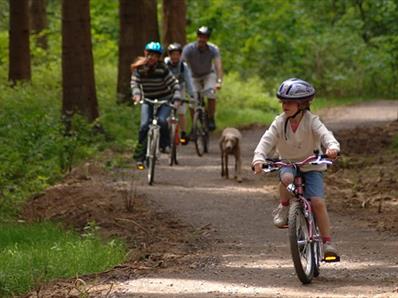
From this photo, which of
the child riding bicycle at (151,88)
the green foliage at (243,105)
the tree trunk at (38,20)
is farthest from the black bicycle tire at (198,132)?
the tree trunk at (38,20)

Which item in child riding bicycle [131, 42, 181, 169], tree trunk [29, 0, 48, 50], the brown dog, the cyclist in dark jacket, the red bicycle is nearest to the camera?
the red bicycle

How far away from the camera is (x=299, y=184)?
917 centimetres

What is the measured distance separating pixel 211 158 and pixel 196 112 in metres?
0.92

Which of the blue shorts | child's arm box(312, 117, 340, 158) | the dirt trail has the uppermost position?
child's arm box(312, 117, 340, 158)

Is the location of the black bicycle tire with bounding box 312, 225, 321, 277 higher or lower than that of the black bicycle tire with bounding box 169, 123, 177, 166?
lower

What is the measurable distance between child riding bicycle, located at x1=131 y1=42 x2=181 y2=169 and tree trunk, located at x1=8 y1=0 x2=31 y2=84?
1057 cm

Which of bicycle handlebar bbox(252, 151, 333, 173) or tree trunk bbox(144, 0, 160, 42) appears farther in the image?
tree trunk bbox(144, 0, 160, 42)

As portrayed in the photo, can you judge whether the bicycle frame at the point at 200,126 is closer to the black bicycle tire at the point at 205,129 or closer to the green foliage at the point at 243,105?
the black bicycle tire at the point at 205,129

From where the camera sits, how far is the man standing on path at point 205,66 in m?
20.6

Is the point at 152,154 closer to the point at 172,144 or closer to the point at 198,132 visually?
the point at 172,144

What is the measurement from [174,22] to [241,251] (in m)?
19.4

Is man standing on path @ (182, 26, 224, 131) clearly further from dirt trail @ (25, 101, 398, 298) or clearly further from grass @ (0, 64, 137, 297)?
dirt trail @ (25, 101, 398, 298)

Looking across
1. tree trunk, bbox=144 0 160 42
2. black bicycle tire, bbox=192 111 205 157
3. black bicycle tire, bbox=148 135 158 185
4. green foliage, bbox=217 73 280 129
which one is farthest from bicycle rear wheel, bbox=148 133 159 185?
green foliage, bbox=217 73 280 129

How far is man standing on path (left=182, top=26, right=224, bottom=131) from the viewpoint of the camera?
20562mm
